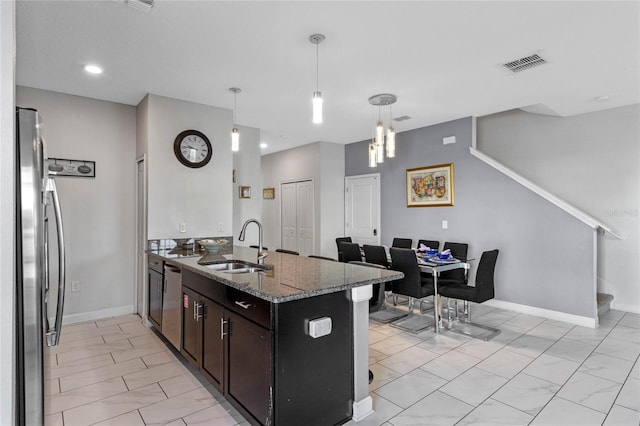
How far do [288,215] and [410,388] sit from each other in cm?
528

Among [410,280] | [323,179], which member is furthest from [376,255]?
[323,179]

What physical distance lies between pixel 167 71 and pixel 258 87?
93 centimetres

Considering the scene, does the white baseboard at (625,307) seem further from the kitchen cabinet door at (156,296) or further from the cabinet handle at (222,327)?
the kitchen cabinet door at (156,296)

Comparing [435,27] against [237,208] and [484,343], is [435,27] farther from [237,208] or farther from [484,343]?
[237,208]

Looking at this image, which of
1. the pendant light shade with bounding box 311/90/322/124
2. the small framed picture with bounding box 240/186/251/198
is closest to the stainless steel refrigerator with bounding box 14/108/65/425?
the pendant light shade with bounding box 311/90/322/124

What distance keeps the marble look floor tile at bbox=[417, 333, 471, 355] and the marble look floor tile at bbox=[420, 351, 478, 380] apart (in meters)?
0.11

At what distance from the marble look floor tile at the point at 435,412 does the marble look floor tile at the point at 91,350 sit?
2.63 m

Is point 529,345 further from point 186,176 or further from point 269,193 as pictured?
point 269,193

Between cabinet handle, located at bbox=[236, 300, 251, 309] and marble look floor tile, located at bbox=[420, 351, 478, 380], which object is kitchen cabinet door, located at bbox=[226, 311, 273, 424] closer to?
cabinet handle, located at bbox=[236, 300, 251, 309]

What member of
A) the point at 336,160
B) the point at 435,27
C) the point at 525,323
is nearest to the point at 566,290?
the point at 525,323

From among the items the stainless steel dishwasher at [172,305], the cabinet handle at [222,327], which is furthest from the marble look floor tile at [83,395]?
the cabinet handle at [222,327]

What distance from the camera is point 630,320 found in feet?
13.8

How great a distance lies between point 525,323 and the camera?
4.11 meters

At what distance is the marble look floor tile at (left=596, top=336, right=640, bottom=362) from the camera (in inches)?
124
